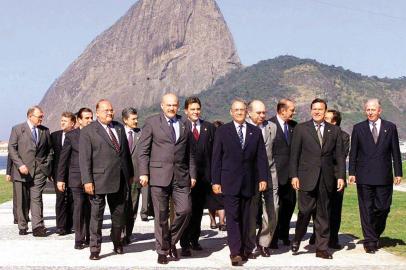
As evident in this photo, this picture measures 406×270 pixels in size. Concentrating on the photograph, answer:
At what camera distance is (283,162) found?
9.17 metres

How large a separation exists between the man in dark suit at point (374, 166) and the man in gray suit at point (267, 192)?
1.05 metres

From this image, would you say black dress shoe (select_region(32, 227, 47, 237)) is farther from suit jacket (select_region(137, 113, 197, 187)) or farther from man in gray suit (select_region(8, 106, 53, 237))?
suit jacket (select_region(137, 113, 197, 187))

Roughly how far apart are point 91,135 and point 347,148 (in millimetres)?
3837

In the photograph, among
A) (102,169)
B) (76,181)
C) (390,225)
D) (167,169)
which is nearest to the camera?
(167,169)

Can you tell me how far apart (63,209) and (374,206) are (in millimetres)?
4942

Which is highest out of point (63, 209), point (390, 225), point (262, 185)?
point (262, 185)

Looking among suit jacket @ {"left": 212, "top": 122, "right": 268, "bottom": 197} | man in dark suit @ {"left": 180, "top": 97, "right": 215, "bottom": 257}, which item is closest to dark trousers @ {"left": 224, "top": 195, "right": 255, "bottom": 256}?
suit jacket @ {"left": 212, "top": 122, "right": 268, "bottom": 197}

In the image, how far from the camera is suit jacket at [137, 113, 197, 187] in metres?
8.36

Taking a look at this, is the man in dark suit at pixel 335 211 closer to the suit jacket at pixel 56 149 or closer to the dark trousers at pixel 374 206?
the dark trousers at pixel 374 206

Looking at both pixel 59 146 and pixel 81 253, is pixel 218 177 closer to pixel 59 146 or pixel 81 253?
pixel 81 253

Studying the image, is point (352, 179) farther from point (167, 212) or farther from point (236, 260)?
point (167, 212)

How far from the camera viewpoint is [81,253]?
9.02 meters

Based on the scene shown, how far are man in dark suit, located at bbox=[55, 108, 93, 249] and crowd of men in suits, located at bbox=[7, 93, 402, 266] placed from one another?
0.02 meters

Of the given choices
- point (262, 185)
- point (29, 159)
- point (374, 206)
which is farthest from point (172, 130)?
point (29, 159)
